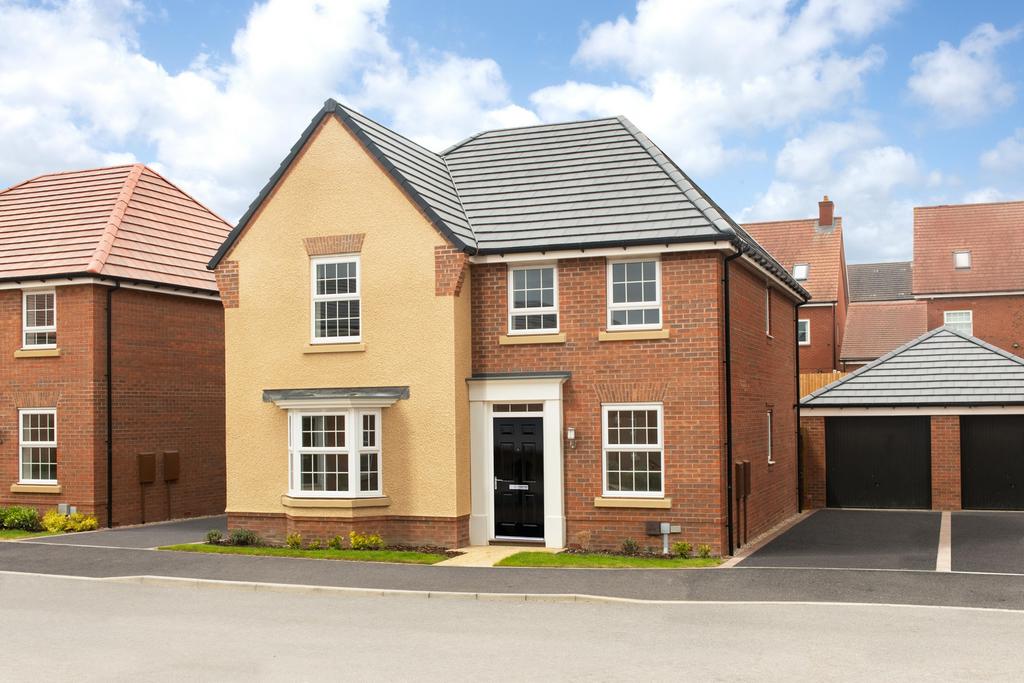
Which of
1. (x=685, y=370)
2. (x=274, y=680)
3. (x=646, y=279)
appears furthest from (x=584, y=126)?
(x=274, y=680)

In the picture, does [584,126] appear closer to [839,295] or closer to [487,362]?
[487,362]

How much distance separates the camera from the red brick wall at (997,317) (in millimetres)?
40688

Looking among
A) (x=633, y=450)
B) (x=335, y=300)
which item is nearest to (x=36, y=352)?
(x=335, y=300)

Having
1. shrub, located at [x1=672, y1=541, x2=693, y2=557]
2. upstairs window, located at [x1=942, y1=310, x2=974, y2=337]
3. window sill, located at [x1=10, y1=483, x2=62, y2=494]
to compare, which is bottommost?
shrub, located at [x1=672, y1=541, x2=693, y2=557]

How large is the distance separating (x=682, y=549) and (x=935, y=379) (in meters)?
11.8

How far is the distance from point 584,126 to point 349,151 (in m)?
5.14

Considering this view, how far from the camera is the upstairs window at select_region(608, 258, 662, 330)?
18.4 meters

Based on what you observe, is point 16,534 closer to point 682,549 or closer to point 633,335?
point 633,335

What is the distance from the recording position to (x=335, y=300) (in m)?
19.5

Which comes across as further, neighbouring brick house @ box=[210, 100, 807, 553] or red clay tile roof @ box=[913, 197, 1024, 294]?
red clay tile roof @ box=[913, 197, 1024, 294]

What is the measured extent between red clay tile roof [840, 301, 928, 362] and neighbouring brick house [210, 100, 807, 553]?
3098 cm

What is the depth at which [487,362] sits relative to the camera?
19.3 meters

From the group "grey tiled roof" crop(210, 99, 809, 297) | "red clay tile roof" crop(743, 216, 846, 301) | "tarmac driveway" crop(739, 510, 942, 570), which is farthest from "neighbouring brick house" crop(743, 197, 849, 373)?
"grey tiled roof" crop(210, 99, 809, 297)

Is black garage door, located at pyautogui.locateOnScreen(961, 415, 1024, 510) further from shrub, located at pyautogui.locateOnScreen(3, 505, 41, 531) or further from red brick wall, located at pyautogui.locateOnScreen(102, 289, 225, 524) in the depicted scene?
shrub, located at pyautogui.locateOnScreen(3, 505, 41, 531)
